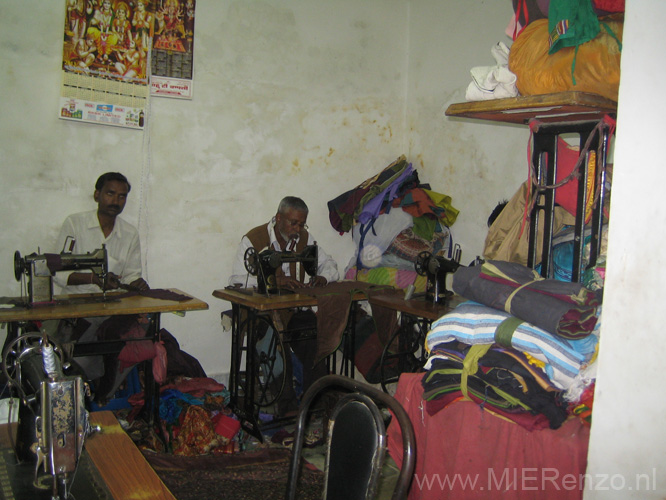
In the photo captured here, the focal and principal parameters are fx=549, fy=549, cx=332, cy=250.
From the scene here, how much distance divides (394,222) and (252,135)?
134 cm

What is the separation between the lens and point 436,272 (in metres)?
3.47

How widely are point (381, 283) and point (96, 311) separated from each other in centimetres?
219

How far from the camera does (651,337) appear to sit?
1278 mm

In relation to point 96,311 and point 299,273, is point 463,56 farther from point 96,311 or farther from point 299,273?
point 96,311

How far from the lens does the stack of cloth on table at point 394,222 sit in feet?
14.4

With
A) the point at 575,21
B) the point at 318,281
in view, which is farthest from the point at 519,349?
the point at 318,281

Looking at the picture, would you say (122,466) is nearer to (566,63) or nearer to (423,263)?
(566,63)

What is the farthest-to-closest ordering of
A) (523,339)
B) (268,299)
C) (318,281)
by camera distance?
(318,281)
(268,299)
(523,339)

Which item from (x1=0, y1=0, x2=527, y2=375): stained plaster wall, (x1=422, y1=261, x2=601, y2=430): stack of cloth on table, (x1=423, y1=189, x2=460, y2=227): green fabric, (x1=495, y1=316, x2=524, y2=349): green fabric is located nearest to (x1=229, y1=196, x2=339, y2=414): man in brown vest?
(x1=0, y1=0, x2=527, y2=375): stained plaster wall

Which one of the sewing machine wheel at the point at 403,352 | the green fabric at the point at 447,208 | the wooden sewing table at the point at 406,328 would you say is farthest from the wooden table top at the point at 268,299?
the green fabric at the point at 447,208

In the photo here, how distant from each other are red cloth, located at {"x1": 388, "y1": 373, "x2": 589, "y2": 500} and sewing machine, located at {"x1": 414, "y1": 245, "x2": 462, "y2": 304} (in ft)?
4.85

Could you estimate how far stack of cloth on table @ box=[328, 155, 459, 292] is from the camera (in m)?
4.38

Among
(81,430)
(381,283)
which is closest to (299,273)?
(381,283)

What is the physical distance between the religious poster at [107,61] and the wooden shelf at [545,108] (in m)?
2.72
